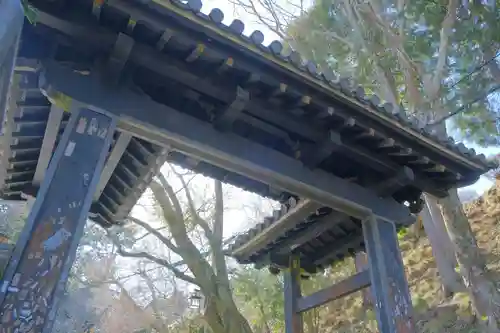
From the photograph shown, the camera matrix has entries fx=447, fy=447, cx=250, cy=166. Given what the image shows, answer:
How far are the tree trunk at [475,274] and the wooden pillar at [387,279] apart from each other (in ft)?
12.2

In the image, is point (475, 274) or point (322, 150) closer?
point (322, 150)

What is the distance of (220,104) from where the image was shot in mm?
3609

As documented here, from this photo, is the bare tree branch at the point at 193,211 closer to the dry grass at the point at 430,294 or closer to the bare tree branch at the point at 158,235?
the bare tree branch at the point at 158,235

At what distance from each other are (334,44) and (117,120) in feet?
29.7

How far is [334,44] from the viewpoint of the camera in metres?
11.2

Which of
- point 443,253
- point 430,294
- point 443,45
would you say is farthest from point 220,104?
point 430,294

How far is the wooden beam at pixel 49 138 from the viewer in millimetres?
3586

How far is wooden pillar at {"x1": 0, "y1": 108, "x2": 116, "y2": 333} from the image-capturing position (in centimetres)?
238

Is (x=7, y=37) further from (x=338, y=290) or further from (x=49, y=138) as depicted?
(x=338, y=290)

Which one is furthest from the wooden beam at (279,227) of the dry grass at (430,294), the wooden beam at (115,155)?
the dry grass at (430,294)

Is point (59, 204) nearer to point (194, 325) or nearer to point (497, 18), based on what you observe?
point (497, 18)

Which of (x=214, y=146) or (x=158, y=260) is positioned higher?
(x=158, y=260)

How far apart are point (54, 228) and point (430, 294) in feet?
35.7

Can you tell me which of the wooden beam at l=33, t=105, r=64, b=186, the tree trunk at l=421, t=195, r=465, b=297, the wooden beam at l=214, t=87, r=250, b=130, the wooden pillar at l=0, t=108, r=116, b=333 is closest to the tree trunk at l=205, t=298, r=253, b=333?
the wooden beam at l=33, t=105, r=64, b=186
